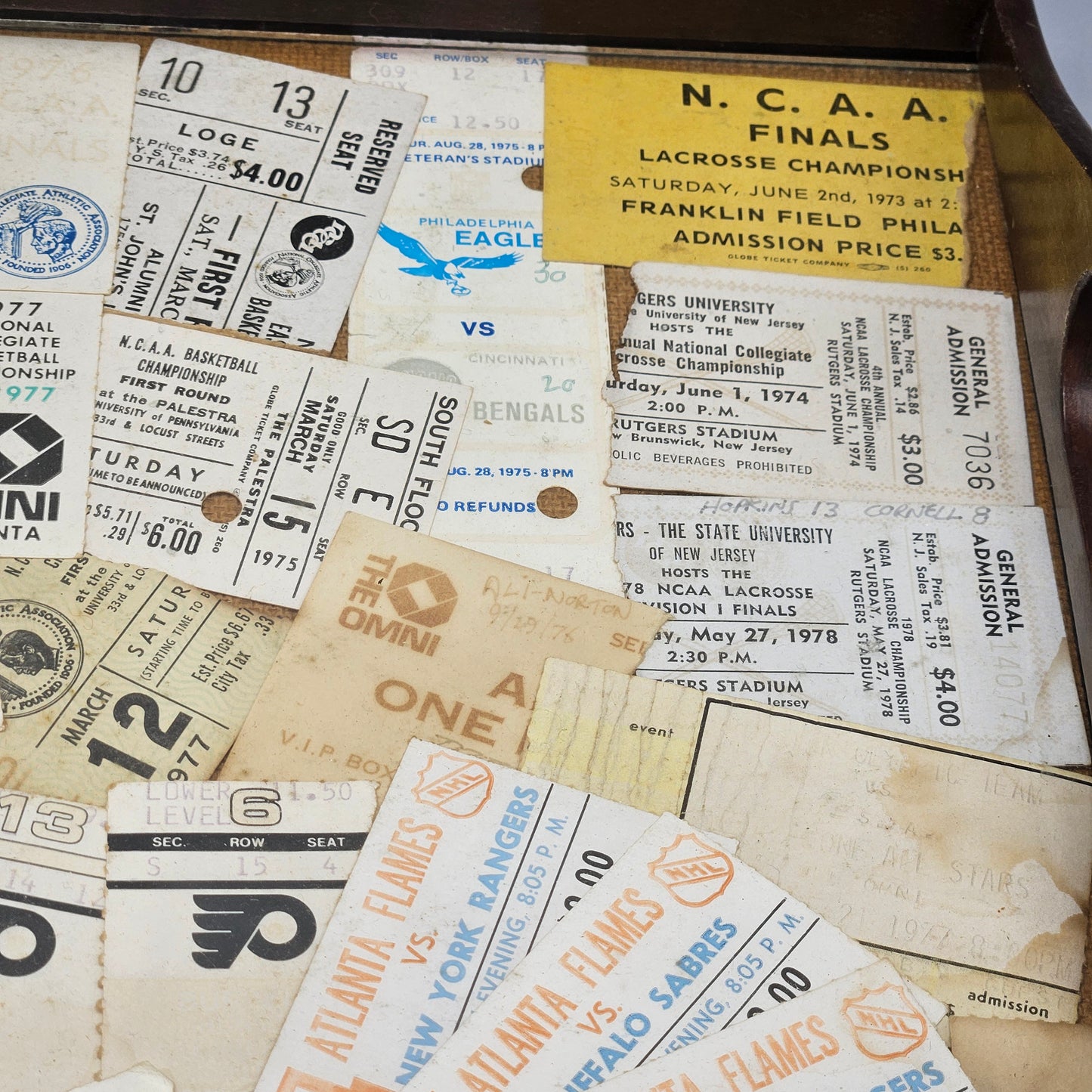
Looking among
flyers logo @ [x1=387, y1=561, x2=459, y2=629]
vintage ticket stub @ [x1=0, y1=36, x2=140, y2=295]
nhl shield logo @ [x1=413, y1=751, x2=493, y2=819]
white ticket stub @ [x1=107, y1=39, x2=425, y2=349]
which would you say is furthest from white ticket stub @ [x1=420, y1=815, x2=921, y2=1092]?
vintage ticket stub @ [x1=0, y1=36, x2=140, y2=295]

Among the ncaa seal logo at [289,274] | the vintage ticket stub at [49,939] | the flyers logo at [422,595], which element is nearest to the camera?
the vintage ticket stub at [49,939]

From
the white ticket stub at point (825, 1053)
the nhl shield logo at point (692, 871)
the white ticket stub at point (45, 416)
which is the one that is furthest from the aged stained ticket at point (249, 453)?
the white ticket stub at point (825, 1053)

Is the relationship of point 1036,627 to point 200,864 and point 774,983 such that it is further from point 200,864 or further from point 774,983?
point 200,864

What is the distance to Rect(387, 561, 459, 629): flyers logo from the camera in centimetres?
91

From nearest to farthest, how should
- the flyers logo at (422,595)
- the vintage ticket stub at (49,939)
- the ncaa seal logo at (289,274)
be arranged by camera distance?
the vintage ticket stub at (49,939) < the flyers logo at (422,595) < the ncaa seal logo at (289,274)

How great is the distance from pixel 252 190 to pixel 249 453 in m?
0.26

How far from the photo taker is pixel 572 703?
891 millimetres

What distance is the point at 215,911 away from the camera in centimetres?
83

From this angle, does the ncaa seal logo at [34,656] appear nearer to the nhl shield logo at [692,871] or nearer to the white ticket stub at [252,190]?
the white ticket stub at [252,190]

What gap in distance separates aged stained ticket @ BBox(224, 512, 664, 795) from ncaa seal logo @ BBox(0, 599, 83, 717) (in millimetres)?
141

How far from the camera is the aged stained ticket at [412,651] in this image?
2.86ft

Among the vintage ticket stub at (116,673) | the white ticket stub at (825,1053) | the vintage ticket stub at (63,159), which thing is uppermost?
the vintage ticket stub at (63,159)

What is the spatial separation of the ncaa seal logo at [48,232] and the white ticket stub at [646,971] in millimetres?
660

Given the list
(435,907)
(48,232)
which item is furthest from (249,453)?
(435,907)
